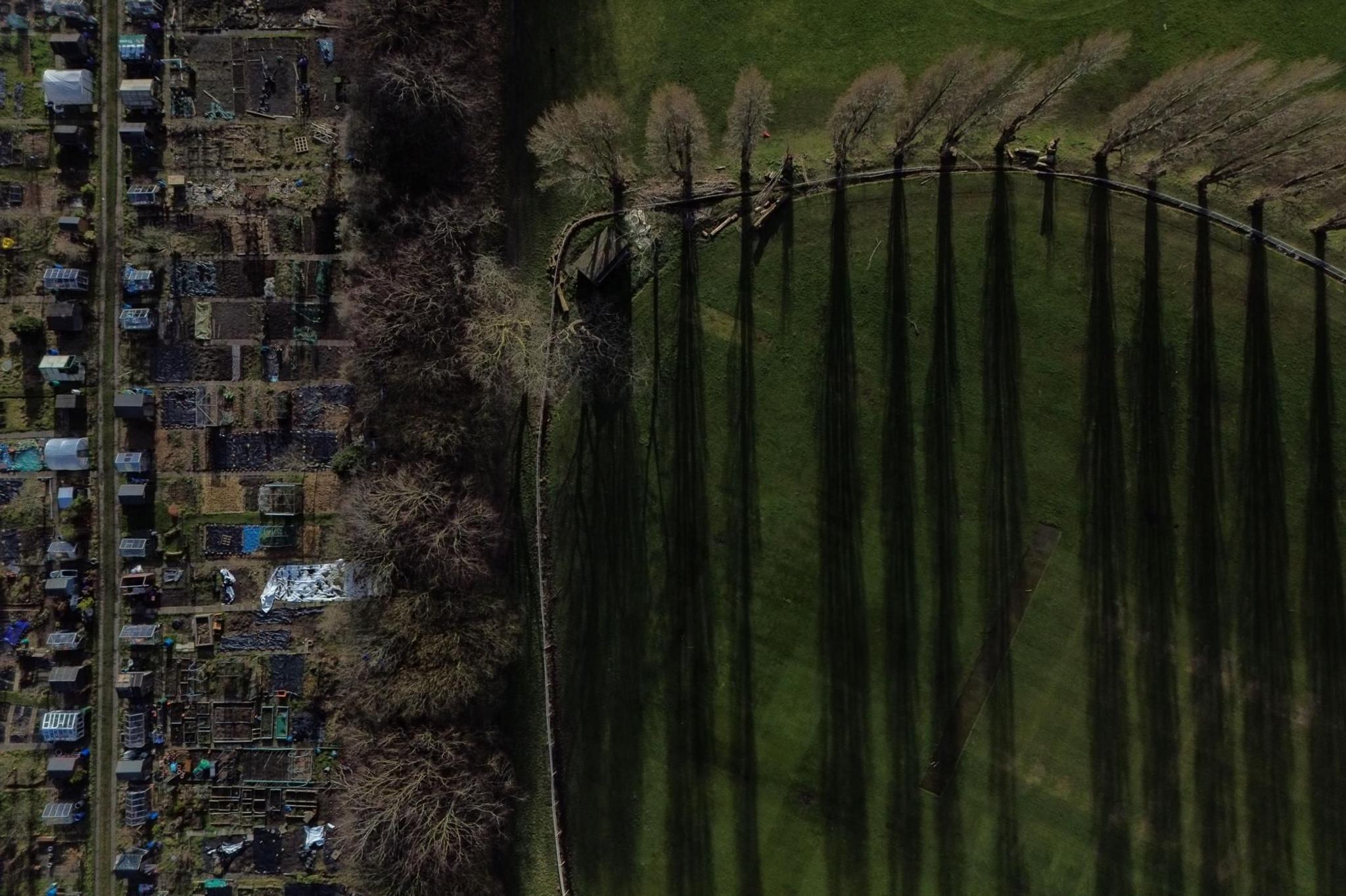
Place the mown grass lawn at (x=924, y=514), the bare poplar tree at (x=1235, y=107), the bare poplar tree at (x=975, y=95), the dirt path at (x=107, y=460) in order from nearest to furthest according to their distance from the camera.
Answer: the bare poplar tree at (x=1235, y=107), the bare poplar tree at (x=975, y=95), the mown grass lawn at (x=924, y=514), the dirt path at (x=107, y=460)

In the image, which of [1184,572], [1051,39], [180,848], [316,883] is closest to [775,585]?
[1184,572]

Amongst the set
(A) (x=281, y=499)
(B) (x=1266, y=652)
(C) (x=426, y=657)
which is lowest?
(B) (x=1266, y=652)

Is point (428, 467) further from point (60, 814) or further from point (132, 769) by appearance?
point (60, 814)

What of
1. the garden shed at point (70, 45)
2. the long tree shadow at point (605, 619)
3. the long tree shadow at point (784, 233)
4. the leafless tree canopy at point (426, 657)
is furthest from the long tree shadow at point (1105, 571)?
the garden shed at point (70, 45)

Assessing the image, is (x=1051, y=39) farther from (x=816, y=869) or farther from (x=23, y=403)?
(x=23, y=403)

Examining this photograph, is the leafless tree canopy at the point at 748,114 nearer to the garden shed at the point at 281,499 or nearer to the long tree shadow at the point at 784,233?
the long tree shadow at the point at 784,233

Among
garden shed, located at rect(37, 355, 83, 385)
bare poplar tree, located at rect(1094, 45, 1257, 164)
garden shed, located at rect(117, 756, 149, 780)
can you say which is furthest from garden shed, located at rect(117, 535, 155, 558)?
bare poplar tree, located at rect(1094, 45, 1257, 164)

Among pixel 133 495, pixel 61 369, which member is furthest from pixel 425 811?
pixel 61 369
